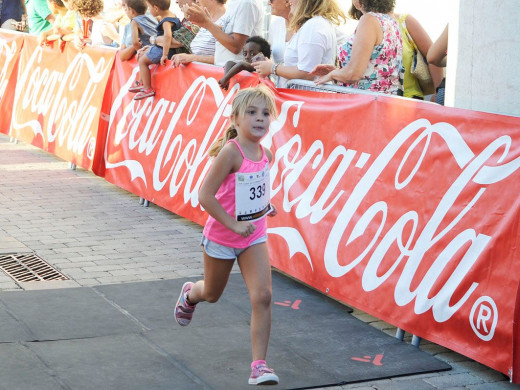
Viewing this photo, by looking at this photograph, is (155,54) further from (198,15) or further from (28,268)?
(28,268)

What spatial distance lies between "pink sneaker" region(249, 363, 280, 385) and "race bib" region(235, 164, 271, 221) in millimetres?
835

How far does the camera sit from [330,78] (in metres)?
7.50

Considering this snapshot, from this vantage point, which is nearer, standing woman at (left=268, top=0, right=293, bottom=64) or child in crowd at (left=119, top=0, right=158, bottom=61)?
standing woman at (left=268, top=0, right=293, bottom=64)

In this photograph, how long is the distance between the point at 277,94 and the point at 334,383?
3161 millimetres

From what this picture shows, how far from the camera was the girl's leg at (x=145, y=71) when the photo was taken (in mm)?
10031

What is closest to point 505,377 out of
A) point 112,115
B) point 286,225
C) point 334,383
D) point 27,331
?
point 334,383

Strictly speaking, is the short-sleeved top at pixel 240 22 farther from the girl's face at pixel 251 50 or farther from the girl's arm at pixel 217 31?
the girl's face at pixel 251 50

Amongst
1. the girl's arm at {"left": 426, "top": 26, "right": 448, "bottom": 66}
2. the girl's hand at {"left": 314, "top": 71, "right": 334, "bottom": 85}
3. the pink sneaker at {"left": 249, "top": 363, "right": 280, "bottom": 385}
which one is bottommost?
the pink sneaker at {"left": 249, "top": 363, "right": 280, "bottom": 385}

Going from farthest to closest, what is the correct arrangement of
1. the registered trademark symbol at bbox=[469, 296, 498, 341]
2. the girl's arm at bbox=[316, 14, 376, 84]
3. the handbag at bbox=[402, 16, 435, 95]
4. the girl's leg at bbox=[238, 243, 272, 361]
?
the handbag at bbox=[402, 16, 435, 95] → the girl's arm at bbox=[316, 14, 376, 84] → the registered trademark symbol at bbox=[469, 296, 498, 341] → the girl's leg at bbox=[238, 243, 272, 361]

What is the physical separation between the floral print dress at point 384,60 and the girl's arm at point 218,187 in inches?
99.6

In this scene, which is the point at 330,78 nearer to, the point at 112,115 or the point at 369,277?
the point at 369,277

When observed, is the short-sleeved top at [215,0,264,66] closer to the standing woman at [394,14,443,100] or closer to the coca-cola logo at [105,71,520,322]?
the coca-cola logo at [105,71,520,322]

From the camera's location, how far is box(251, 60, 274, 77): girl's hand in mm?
7996

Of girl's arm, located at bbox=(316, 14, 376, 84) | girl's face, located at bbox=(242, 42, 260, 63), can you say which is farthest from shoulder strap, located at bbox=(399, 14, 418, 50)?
girl's face, located at bbox=(242, 42, 260, 63)
